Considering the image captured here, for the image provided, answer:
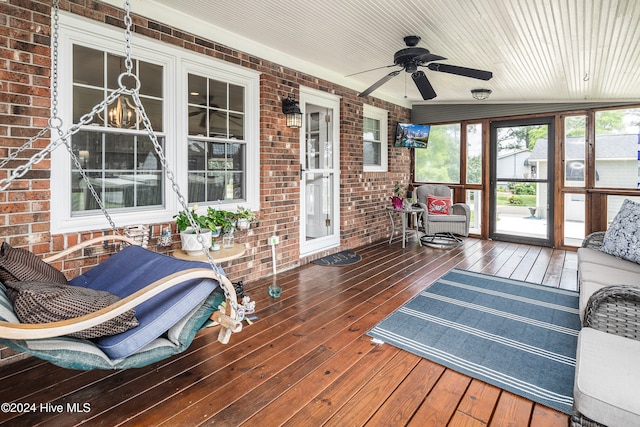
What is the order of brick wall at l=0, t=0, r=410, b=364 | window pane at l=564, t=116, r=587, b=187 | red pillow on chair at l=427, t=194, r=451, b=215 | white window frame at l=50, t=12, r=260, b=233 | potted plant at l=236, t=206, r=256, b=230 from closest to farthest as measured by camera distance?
brick wall at l=0, t=0, r=410, b=364
white window frame at l=50, t=12, r=260, b=233
potted plant at l=236, t=206, r=256, b=230
window pane at l=564, t=116, r=587, b=187
red pillow on chair at l=427, t=194, r=451, b=215

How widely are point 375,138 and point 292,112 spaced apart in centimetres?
254

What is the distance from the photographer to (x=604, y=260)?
3129 millimetres

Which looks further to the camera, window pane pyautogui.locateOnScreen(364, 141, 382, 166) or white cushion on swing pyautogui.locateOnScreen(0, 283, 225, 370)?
window pane pyautogui.locateOnScreen(364, 141, 382, 166)

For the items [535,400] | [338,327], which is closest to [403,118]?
[338,327]

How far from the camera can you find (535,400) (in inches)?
78.0

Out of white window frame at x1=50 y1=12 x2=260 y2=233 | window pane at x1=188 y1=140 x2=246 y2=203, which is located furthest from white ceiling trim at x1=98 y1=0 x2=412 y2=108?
window pane at x1=188 y1=140 x2=246 y2=203

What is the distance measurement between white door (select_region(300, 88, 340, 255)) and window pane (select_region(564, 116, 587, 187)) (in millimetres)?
3729

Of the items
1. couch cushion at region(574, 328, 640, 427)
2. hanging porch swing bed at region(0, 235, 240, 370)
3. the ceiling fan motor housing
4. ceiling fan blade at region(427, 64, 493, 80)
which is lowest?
couch cushion at region(574, 328, 640, 427)

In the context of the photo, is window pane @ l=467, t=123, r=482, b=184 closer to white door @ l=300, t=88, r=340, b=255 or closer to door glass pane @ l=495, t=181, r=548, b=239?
door glass pane @ l=495, t=181, r=548, b=239

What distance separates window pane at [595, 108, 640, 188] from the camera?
5.27 metres

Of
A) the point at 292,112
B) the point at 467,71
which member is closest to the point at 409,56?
the point at 467,71

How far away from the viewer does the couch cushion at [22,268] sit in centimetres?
183

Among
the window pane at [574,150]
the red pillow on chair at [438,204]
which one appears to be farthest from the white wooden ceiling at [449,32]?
the red pillow on chair at [438,204]

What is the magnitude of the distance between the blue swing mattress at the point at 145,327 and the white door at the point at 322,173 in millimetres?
3006
